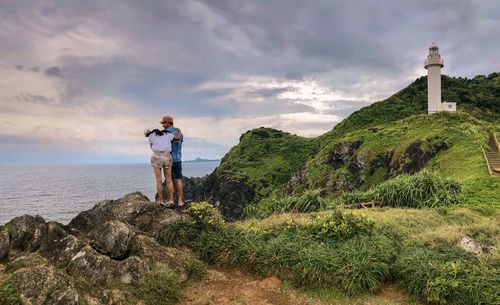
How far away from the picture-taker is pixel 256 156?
9375cm

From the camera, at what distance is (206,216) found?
10.6m

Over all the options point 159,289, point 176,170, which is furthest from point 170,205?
point 159,289

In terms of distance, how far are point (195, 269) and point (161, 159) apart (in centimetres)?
434

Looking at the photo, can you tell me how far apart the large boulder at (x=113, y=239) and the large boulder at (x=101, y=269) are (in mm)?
650

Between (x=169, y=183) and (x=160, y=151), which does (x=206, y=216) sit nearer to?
(x=169, y=183)

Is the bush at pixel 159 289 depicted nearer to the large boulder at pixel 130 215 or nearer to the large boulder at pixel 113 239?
the large boulder at pixel 113 239

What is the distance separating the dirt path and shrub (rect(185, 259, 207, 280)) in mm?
150

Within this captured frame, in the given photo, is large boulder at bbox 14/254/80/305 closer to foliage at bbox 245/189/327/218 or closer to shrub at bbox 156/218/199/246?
shrub at bbox 156/218/199/246

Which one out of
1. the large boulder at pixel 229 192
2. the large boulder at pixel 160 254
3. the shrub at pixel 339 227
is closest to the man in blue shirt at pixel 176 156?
the large boulder at pixel 160 254

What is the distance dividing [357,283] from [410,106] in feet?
236

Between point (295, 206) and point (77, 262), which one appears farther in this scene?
point (295, 206)

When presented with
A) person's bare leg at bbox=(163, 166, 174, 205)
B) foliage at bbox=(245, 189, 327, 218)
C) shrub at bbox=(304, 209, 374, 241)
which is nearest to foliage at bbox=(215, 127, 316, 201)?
foliage at bbox=(245, 189, 327, 218)

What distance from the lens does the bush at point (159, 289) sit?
7349 mm

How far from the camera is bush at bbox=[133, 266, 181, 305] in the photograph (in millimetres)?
7349
